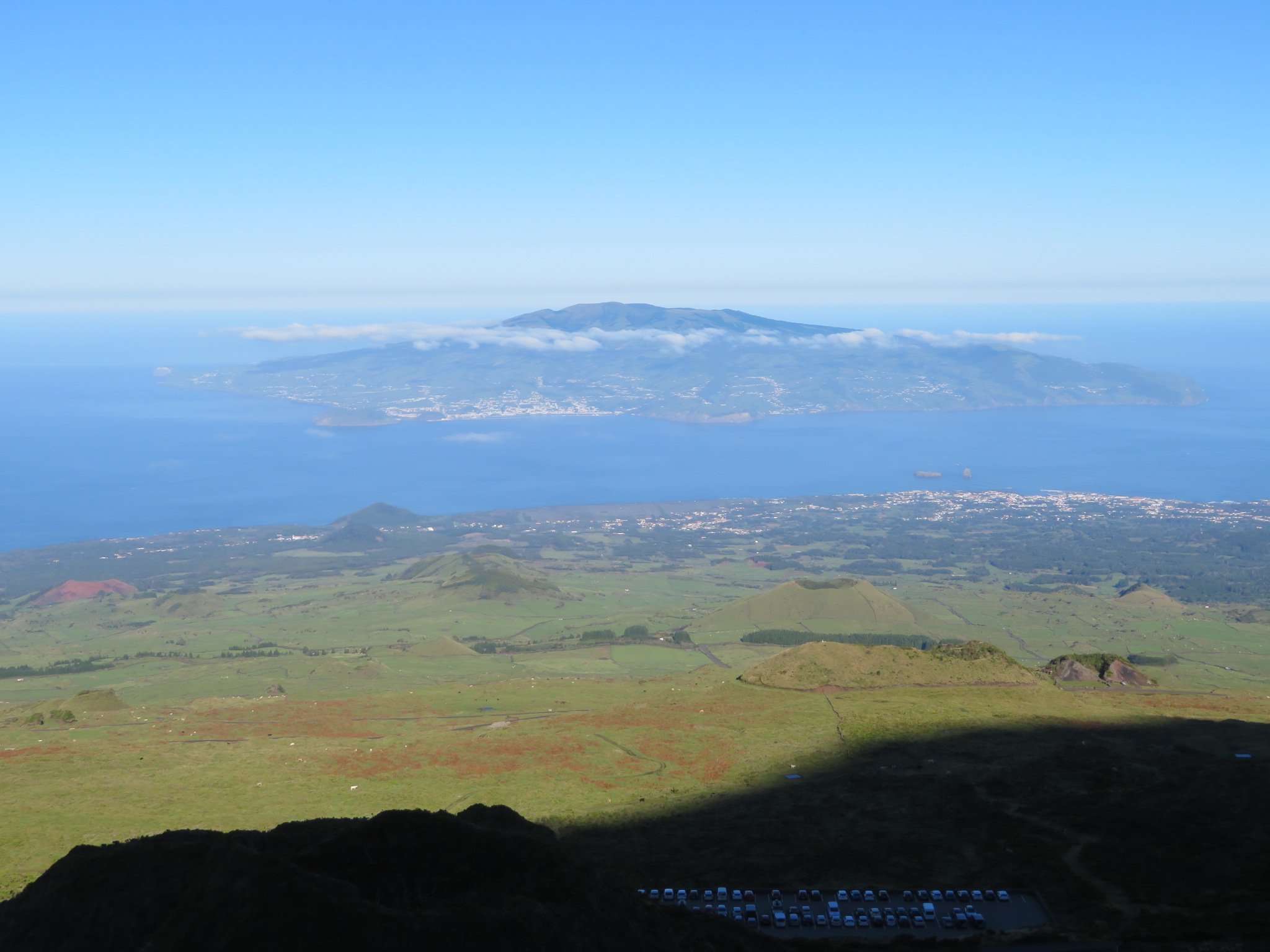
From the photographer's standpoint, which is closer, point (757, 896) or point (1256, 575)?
point (757, 896)

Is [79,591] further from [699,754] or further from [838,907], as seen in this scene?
[838,907]

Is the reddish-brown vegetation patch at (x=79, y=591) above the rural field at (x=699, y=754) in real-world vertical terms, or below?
below

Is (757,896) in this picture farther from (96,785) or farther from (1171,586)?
(1171,586)

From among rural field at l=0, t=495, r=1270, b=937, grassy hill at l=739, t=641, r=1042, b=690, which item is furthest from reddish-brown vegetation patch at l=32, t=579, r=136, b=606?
grassy hill at l=739, t=641, r=1042, b=690

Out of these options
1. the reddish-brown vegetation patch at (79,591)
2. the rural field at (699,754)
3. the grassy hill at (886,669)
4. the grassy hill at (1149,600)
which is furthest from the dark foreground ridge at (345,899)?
the reddish-brown vegetation patch at (79,591)

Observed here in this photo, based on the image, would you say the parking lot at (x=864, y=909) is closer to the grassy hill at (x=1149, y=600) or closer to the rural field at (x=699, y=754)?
the rural field at (x=699, y=754)

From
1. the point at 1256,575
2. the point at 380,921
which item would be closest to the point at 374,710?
the point at 380,921
